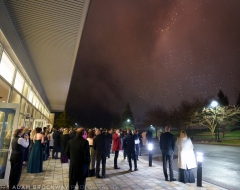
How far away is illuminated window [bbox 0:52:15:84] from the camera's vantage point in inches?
322

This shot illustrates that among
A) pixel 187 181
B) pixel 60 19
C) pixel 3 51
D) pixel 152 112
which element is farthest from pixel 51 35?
pixel 152 112

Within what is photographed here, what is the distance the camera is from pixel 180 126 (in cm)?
5719

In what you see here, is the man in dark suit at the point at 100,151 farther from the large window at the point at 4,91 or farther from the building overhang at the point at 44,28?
the large window at the point at 4,91

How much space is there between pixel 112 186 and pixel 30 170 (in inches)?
148

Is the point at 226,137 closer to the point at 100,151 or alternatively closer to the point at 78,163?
the point at 100,151

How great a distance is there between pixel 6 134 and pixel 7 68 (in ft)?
13.4

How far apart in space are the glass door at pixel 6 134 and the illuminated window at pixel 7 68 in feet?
8.00

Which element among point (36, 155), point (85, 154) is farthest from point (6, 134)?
point (85, 154)

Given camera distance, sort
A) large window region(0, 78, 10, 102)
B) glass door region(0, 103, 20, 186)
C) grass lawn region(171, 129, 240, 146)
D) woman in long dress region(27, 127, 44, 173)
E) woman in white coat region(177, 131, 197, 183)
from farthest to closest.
Answer: grass lawn region(171, 129, 240, 146) → large window region(0, 78, 10, 102) → woman in long dress region(27, 127, 44, 173) → woman in white coat region(177, 131, 197, 183) → glass door region(0, 103, 20, 186)

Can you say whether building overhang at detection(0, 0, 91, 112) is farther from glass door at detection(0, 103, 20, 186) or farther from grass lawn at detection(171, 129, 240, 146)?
grass lawn at detection(171, 129, 240, 146)

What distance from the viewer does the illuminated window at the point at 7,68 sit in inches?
322

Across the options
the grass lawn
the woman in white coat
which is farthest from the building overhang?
the grass lawn

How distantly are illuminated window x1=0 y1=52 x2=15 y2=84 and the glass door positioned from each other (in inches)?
96.0

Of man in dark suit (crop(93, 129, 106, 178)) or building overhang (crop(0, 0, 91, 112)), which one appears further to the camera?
man in dark suit (crop(93, 129, 106, 178))
